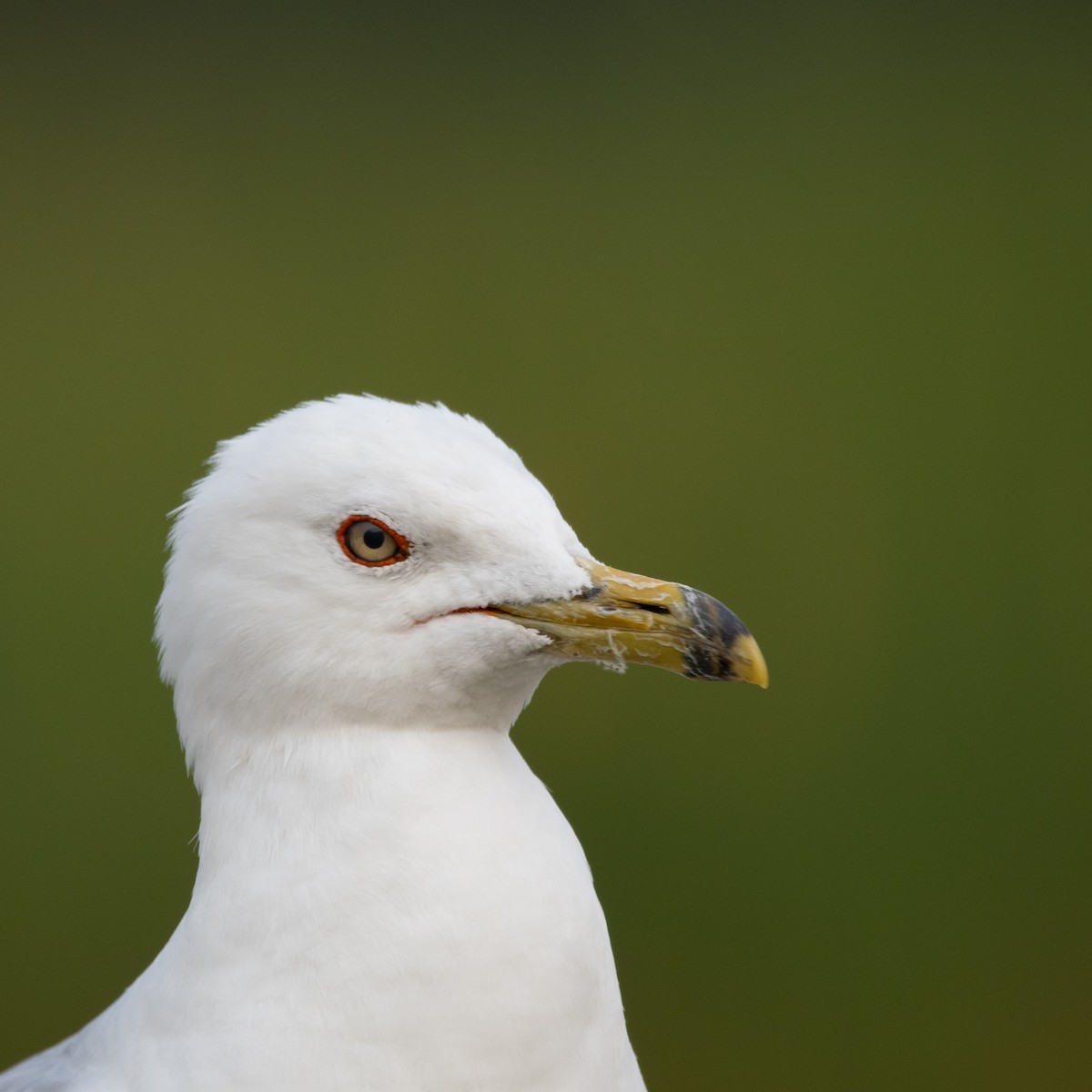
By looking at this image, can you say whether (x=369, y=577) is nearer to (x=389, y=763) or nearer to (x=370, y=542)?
(x=370, y=542)

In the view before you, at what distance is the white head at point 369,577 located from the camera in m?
0.92

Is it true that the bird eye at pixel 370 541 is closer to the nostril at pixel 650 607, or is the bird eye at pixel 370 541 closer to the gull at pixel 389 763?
the gull at pixel 389 763

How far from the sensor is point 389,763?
3.10 feet

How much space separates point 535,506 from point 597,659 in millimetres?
110

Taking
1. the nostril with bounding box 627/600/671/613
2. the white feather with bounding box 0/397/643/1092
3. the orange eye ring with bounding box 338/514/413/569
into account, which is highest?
the orange eye ring with bounding box 338/514/413/569

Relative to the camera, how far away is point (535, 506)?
939 millimetres

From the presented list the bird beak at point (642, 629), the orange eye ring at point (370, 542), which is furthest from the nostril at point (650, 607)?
the orange eye ring at point (370, 542)

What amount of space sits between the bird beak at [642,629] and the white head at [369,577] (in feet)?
0.04

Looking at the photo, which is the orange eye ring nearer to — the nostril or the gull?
the gull

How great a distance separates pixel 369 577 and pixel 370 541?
2 cm

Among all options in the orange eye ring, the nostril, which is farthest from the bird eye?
the nostril

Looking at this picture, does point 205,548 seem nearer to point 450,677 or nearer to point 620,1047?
point 450,677

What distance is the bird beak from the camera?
0.92m

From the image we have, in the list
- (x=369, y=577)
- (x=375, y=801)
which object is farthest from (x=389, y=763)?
(x=369, y=577)
